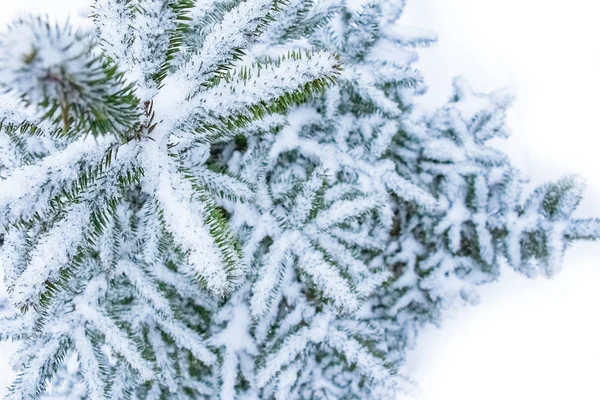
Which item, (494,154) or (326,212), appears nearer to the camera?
(326,212)

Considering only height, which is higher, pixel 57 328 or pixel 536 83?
pixel 536 83

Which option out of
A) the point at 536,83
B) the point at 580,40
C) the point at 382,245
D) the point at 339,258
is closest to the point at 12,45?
the point at 339,258

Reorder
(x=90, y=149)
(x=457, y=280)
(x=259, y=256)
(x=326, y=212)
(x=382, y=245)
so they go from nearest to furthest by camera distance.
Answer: (x=90, y=149) < (x=326, y=212) < (x=259, y=256) < (x=382, y=245) < (x=457, y=280)

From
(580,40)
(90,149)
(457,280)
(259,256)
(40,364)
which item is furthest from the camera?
(580,40)

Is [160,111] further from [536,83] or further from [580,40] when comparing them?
[580,40]

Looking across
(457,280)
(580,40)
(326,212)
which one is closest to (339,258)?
(326,212)

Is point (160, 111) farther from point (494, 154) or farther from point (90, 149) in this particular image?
point (494, 154)

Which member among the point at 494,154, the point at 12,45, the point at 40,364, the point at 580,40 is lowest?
the point at 40,364
